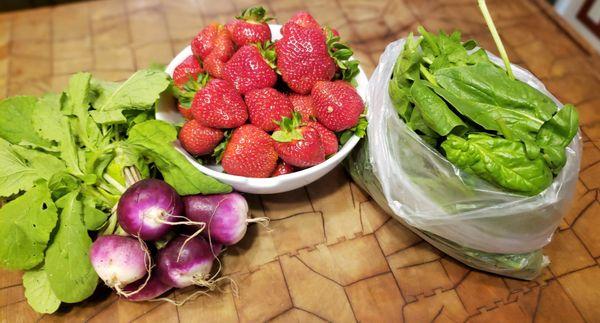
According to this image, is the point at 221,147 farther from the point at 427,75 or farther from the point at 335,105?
the point at 427,75

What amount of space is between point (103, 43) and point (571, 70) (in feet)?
3.90

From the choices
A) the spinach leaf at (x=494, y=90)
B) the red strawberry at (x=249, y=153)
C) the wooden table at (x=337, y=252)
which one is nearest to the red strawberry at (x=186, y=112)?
the red strawberry at (x=249, y=153)

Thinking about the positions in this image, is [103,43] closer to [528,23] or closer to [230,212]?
[230,212]

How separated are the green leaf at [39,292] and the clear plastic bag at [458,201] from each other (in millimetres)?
567

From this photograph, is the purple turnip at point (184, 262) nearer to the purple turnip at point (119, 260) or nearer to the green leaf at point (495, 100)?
the purple turnip at point (119, 260)

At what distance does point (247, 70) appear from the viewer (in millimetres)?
729

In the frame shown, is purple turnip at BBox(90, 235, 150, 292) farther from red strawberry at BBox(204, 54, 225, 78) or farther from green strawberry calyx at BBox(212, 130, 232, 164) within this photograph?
red strawberry at BBox(204, 54, 225, 78)

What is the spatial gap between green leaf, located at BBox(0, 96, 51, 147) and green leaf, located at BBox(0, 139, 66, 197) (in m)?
0.02

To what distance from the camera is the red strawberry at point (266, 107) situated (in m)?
0.71

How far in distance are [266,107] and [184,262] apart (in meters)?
0.27

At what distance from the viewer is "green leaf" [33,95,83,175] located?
74 centimetres

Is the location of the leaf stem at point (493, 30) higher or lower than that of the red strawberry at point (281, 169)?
higher

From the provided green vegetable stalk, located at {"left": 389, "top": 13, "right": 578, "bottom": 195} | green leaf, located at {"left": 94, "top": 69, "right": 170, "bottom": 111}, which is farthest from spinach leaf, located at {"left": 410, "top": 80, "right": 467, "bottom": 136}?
green leaf, located at {"left": 94, "top": 69, "right": 170, "bottom": 111}

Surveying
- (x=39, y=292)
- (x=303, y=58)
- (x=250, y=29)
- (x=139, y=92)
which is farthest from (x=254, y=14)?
(x=39, y=292)
